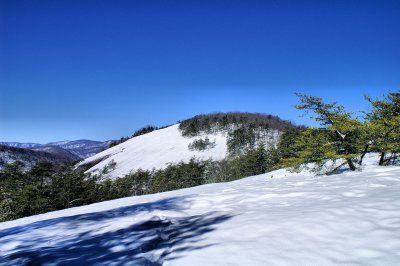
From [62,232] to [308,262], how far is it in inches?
174

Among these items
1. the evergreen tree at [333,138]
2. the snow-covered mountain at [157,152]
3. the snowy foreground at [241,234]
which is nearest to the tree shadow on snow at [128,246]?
the snowy foreground at [241,234]

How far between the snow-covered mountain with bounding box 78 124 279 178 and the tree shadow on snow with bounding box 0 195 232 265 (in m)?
97.1

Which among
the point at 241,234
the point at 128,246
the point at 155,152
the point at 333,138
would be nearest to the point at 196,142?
the point at 155,152

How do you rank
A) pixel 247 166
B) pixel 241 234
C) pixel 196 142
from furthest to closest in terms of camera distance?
pixel 196 142 → pixel 247 166 → pixel 241 234

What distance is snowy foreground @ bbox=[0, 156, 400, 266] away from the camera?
140 inches

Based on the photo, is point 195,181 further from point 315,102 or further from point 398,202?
point 398,202

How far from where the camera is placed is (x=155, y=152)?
125 m

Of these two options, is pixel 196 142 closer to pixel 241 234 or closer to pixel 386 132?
pixel 386 132

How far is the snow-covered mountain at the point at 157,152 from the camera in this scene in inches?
4328

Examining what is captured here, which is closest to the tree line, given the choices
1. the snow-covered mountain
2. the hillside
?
the hillside

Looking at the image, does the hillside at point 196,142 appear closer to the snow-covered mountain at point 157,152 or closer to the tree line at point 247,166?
the snow-covered mountain at point 157,152

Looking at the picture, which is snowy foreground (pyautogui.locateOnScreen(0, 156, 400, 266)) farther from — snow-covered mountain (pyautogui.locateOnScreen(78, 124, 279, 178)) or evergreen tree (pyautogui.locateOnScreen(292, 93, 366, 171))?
snow-covered mountain (pyautogui.locateOnScreen(78, 124, 279, 178))

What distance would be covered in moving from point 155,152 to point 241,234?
122m

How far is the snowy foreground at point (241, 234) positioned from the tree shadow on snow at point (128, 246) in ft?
0.05
